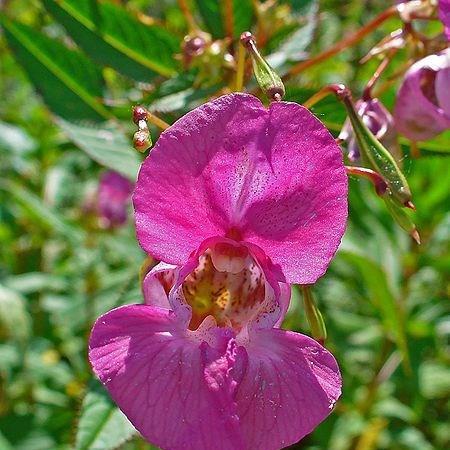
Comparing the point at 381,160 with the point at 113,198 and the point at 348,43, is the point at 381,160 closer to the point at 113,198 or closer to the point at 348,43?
the point at 348,43

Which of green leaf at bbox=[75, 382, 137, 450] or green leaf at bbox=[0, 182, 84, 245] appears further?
green leaf at bbox=[0, 182, 84, 245]

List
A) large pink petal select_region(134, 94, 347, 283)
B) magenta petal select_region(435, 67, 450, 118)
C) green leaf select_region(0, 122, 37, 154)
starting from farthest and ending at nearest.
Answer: green leaf select_region(0, 122, 37, 154)
magenta petal select_region(435, 67, 450, 118)
large pink petal select_region(134, 94, 347, 283)

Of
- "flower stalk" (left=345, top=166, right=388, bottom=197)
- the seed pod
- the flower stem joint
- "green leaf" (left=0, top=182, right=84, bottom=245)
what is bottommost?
"green leaf" (left=0, top=182, right=84, bottom=245)

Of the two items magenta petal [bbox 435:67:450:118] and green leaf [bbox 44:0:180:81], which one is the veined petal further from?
green leaf [bbox 44:0:180:81]

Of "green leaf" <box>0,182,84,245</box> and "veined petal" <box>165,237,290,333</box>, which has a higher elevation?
"veined petal" <box>165,237,290,333</box>

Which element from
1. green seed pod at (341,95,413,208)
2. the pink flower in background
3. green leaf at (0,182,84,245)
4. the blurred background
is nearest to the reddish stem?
the blurred background

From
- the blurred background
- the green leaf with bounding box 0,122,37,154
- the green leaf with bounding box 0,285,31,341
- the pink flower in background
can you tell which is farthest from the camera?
the pink flower in background

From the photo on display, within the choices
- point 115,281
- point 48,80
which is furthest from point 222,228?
point 115,281
